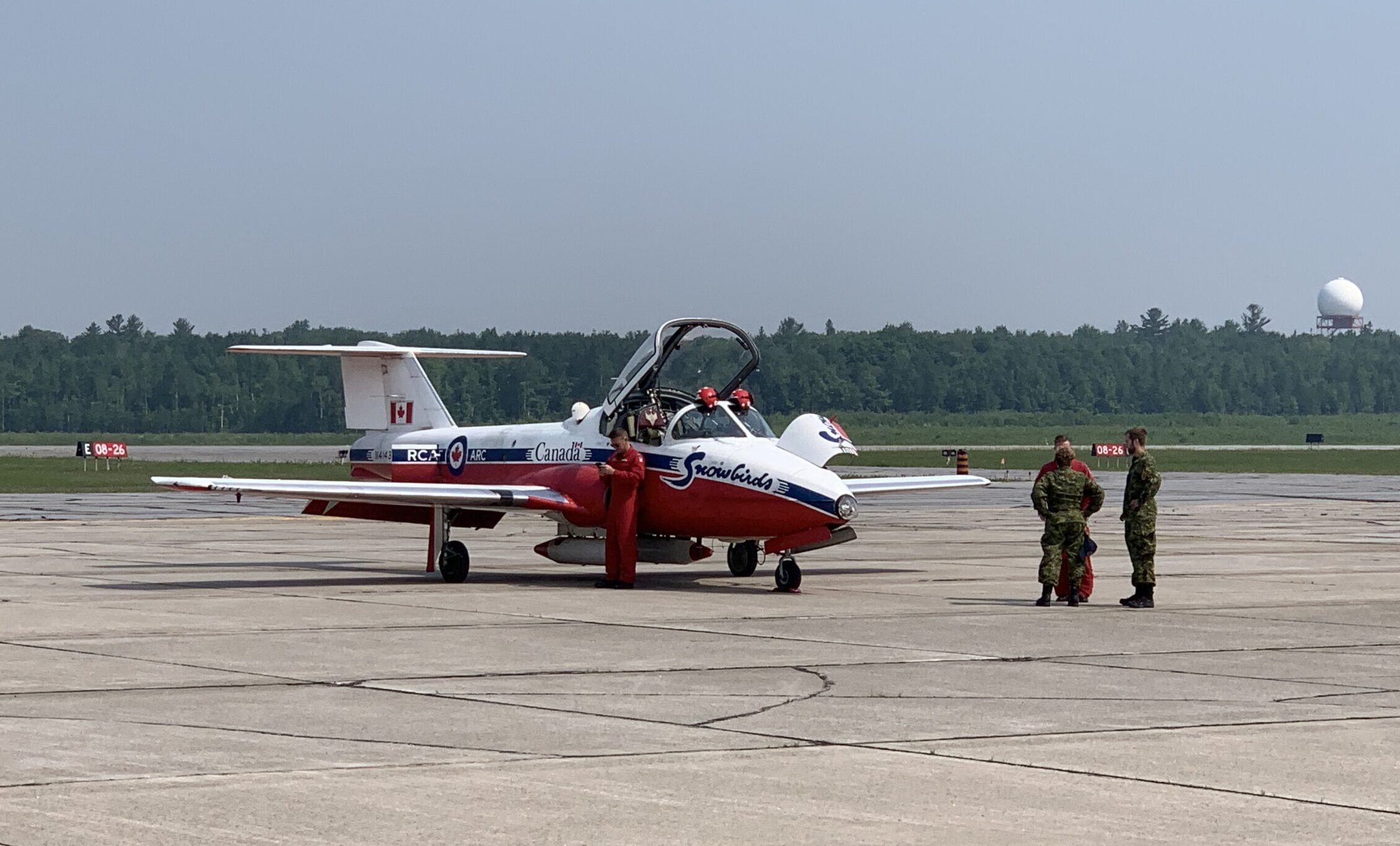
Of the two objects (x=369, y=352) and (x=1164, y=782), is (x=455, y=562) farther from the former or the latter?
(x=1164, y=782)

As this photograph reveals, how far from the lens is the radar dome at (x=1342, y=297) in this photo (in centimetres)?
17575

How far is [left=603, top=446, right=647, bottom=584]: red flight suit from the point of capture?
816 inches

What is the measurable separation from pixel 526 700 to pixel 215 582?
11.0 meters

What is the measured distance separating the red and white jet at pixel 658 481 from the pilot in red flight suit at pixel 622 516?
11.7 inches

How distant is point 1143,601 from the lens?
18047 mm

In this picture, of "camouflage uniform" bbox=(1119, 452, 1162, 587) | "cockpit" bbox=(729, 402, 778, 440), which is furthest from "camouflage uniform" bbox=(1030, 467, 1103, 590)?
"cockpit" bbox=(729, 402, 778, 440)

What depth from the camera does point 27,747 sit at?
938cm

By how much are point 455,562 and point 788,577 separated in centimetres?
413

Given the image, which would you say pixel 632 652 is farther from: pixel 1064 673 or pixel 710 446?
pixel 710 446

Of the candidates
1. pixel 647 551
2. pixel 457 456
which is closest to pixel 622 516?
pixel 647 551

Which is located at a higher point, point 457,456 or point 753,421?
point 753,421

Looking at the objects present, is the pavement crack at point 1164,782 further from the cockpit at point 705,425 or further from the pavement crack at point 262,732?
the cockpit at point 705,425

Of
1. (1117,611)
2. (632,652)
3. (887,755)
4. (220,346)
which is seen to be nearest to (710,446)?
(1117,611)

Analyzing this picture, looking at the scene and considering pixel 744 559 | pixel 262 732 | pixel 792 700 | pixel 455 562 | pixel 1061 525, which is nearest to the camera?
pixel 262 732
